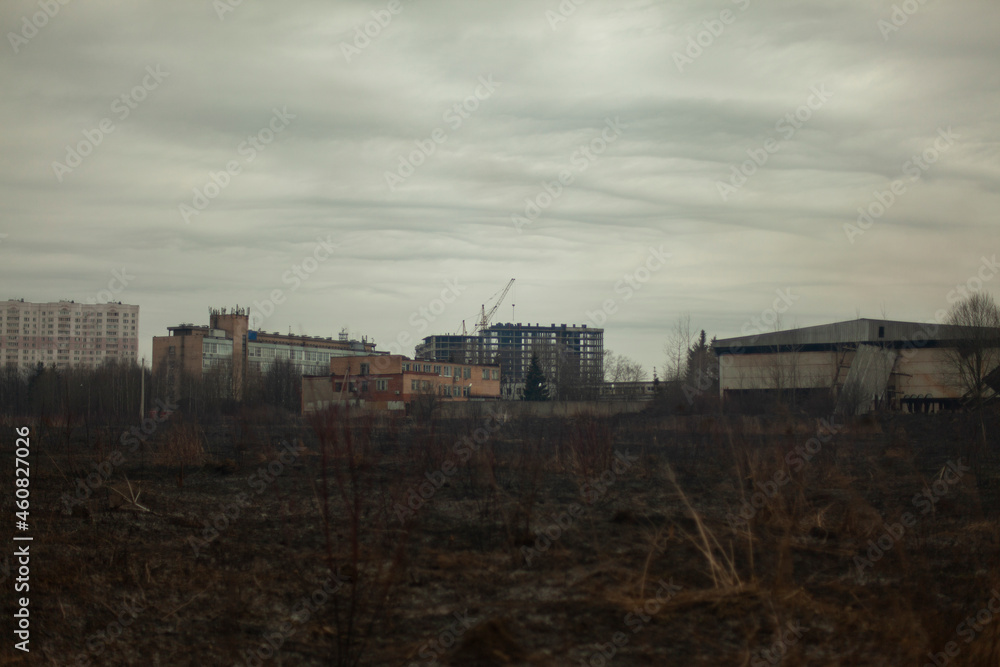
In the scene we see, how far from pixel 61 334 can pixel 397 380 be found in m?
67.3

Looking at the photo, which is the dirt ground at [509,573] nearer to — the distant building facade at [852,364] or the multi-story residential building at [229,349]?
the distant building facade at [852,364]

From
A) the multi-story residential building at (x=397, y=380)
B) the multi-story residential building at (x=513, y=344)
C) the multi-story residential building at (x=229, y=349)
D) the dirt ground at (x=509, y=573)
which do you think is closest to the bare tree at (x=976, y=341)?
the dirt ground at (x=509, y=573)

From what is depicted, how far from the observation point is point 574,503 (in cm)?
986

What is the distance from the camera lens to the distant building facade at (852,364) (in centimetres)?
3494

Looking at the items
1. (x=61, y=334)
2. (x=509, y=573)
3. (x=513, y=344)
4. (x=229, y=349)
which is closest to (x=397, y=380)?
(x=229, y=349)

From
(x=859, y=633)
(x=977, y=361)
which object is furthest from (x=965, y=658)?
(x=977, y=361)

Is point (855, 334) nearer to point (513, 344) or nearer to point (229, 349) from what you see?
point (229, 349)

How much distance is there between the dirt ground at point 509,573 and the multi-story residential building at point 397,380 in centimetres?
4399

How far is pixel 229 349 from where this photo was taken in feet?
261

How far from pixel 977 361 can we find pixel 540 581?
1031 inches

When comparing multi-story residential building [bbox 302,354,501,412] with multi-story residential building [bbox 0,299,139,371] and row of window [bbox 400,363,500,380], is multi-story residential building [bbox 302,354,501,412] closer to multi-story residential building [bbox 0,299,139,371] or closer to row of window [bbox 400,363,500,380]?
row of window [bbox 400,363,500,380]

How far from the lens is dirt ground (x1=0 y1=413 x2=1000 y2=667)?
15.5 feet

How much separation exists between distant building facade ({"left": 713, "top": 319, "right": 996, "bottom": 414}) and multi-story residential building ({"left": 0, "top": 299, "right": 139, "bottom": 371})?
86262 mm

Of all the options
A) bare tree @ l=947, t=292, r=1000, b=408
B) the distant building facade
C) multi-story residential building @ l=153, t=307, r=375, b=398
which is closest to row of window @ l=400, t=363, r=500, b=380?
multi-story residential building @ l=153, t=307, r=375, b=398
